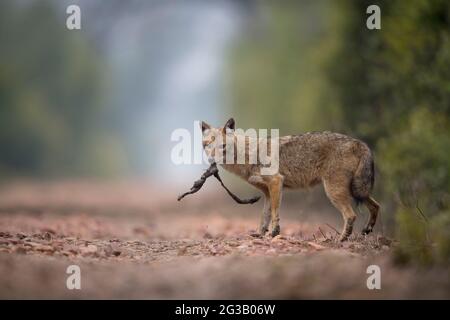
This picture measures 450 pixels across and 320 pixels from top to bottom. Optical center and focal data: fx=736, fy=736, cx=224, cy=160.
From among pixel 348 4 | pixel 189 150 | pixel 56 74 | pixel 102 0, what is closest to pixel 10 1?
pixel 56 74

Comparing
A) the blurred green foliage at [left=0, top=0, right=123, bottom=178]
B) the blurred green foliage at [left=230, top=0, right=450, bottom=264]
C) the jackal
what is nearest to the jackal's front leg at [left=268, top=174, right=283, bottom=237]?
the jackal

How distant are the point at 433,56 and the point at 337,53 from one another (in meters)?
6.76

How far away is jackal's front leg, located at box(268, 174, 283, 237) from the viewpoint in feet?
37.3

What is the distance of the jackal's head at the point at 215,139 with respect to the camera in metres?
11.8

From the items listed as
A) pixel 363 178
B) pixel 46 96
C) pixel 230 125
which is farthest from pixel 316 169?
pixel 46 96

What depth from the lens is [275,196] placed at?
453 inches

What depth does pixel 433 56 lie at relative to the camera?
17.5 metres

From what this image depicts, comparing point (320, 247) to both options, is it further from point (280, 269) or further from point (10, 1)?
point (10, 1)

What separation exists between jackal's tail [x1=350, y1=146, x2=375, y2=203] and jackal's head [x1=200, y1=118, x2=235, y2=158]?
2.17 meters

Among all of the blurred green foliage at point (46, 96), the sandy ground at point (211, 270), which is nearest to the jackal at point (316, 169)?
the sandy ground at point (211, 270)

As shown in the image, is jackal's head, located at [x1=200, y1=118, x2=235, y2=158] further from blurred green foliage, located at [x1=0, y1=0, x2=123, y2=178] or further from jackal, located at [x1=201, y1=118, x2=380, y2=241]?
blurred green foliage, located at [x1=0, y1=0, x2=123, y2=178]

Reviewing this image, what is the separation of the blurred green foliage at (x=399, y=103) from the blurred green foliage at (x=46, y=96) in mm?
18125

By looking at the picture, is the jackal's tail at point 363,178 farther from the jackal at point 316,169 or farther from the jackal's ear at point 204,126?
the jackal's ear at point 204,126

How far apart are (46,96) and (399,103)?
120 ft
